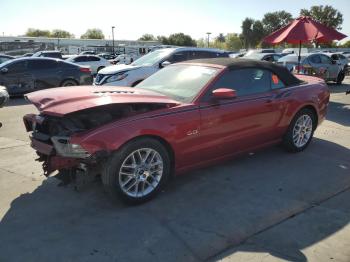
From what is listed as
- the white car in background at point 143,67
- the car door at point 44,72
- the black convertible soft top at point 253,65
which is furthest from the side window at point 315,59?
the black convertible soft top at point 253,65

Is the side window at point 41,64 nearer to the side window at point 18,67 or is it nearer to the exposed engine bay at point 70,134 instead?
the side window at point 18,67

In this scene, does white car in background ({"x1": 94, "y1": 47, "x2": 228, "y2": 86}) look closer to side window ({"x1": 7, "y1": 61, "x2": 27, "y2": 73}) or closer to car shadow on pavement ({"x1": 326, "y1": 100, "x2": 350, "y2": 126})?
side window ({"x1": 7, "y1": 61, "x2": 27, "y2": 73})

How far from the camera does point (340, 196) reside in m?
4.50

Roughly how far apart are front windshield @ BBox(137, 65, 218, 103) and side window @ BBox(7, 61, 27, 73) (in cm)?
849

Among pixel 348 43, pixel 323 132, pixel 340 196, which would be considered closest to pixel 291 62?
pixel 323 132

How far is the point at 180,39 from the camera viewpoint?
101438 millimetres

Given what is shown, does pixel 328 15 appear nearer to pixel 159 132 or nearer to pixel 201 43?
pixel 201 43

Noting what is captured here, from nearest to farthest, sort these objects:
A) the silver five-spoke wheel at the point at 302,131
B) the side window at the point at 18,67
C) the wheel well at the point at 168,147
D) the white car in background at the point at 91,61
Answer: the wheel well at the point at 168,147
the silver five-spoke wheel at the point at 302,131
the side window at the point at 18,67
the white car in background at the point at 91,61

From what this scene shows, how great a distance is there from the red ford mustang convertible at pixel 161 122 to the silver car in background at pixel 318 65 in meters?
10.2

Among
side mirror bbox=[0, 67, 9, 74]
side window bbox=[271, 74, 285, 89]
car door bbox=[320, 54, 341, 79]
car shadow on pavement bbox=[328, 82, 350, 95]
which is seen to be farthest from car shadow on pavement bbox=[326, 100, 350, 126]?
side mirror bbox=[0, 67, 9, 74]

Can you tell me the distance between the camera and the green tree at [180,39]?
100562 mm

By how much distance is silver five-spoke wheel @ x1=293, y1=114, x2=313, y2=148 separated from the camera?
606cm

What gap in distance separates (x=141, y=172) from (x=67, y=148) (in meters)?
0.83

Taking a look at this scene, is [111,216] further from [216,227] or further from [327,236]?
[327,236]
